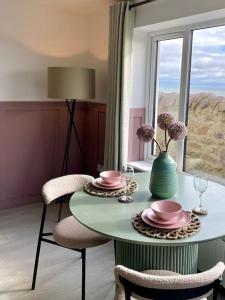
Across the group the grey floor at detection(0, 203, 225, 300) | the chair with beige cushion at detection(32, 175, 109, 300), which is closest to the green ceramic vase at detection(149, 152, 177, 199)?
the chair with beige cushion at detection(32, 175, 109, 300)

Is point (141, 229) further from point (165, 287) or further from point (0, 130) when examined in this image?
point (0, 130)

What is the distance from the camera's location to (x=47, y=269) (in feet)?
8.33

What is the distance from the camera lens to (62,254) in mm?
2752

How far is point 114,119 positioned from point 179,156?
70 centimetres

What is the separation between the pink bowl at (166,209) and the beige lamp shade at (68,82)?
1.74 metres

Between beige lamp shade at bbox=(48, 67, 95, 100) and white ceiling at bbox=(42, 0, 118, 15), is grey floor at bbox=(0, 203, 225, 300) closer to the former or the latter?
beige lamp shade at bbox=(48, 67, 95, 100)

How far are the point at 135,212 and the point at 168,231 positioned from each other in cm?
26

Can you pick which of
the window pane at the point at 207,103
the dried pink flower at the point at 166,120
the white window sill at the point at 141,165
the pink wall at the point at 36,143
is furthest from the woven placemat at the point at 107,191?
the pink wall at the point at 36,143

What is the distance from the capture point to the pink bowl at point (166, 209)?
1610 mm

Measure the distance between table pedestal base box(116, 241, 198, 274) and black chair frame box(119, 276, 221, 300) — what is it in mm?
416

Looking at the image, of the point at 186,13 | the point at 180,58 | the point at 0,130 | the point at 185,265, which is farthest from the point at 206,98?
the point at 0,130

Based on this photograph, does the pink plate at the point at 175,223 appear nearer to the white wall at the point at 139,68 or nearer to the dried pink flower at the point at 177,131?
the dried pink flower at the point at 177,131

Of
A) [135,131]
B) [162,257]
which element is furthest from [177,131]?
[135,131]

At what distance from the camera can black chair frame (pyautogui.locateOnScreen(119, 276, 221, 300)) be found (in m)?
1.27
